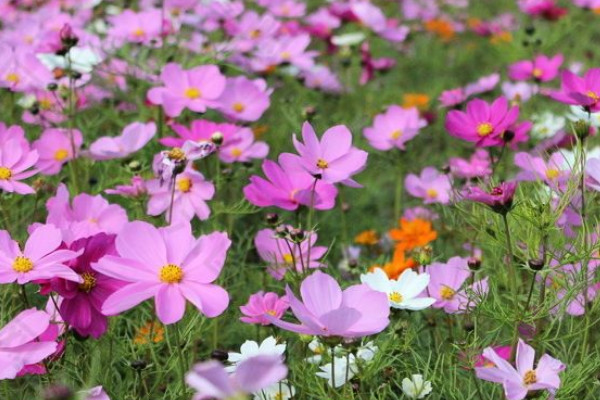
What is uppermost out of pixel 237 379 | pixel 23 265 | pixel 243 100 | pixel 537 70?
pixel 237 379

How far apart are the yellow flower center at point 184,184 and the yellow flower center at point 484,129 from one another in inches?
19.5

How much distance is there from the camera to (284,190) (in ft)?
4.22

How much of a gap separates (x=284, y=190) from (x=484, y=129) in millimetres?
358

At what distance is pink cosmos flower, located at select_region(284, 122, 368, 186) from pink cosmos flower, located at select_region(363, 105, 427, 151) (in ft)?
1.90

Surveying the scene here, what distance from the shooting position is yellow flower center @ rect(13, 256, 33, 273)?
101 centimetres

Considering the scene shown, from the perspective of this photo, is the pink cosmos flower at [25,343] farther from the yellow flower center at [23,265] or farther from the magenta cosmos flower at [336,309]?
the magenta cosmos flower at [336,309]

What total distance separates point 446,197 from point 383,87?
46.4 inches

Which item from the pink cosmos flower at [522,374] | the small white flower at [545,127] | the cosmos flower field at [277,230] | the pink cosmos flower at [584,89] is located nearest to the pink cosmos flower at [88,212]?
the cosmos flower field at [277,230]

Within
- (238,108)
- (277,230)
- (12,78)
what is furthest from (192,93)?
(277,230)

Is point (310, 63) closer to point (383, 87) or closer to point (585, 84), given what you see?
point (383, 87)

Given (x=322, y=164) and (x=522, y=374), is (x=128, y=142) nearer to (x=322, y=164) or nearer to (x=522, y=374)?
(x=322, y=164)

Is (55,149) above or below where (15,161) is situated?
below

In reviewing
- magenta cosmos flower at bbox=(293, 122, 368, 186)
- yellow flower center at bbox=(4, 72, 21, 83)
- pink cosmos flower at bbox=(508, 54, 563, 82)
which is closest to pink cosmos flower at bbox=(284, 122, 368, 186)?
magenta cosmos flower at bbox=(293, 122, 368, 186)

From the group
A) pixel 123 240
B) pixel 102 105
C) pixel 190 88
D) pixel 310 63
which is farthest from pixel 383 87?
pixel 123 240
